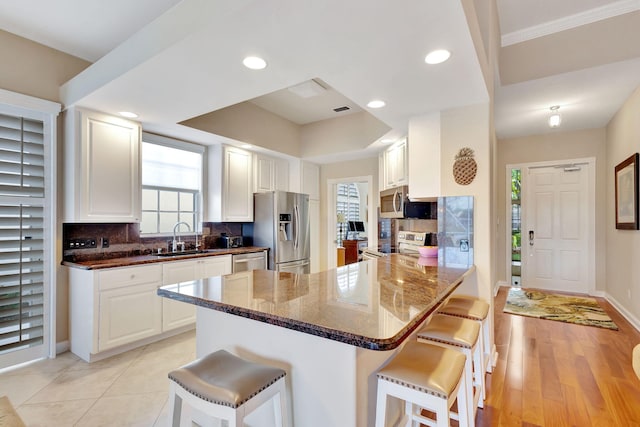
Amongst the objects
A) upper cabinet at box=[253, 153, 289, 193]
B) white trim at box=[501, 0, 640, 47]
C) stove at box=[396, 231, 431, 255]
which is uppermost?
white trim at box=[501, 0, 640, 47]

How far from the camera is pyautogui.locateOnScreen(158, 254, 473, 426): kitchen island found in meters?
1.12

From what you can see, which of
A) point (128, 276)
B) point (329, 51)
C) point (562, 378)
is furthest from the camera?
point (128, 276)

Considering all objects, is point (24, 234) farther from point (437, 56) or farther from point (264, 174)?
point (437, 56)

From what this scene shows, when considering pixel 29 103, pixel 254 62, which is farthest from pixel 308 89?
pixel 29 103

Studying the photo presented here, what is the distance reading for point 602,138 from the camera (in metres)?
5.05

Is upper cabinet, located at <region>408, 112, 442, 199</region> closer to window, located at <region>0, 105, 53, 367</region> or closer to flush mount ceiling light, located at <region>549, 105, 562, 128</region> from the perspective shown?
flush mount ceiling light, located at <region>549, 105, 562, 128</region>

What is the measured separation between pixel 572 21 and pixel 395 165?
223 cm

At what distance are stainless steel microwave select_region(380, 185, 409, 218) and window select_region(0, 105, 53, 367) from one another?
349 cm

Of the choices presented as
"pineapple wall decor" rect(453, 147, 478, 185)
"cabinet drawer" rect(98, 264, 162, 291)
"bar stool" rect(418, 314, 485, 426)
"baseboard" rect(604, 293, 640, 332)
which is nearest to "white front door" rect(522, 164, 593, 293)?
"baseboard" rect(604, 293, 640, 332)

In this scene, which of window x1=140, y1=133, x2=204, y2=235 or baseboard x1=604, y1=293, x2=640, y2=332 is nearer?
baseboard x1=604, y1=293, x2=640, y2=332

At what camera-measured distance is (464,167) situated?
2713mm

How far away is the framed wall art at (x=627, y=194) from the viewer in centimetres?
358

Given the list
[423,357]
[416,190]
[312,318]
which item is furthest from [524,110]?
[312,318]

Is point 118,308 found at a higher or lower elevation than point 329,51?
lower
